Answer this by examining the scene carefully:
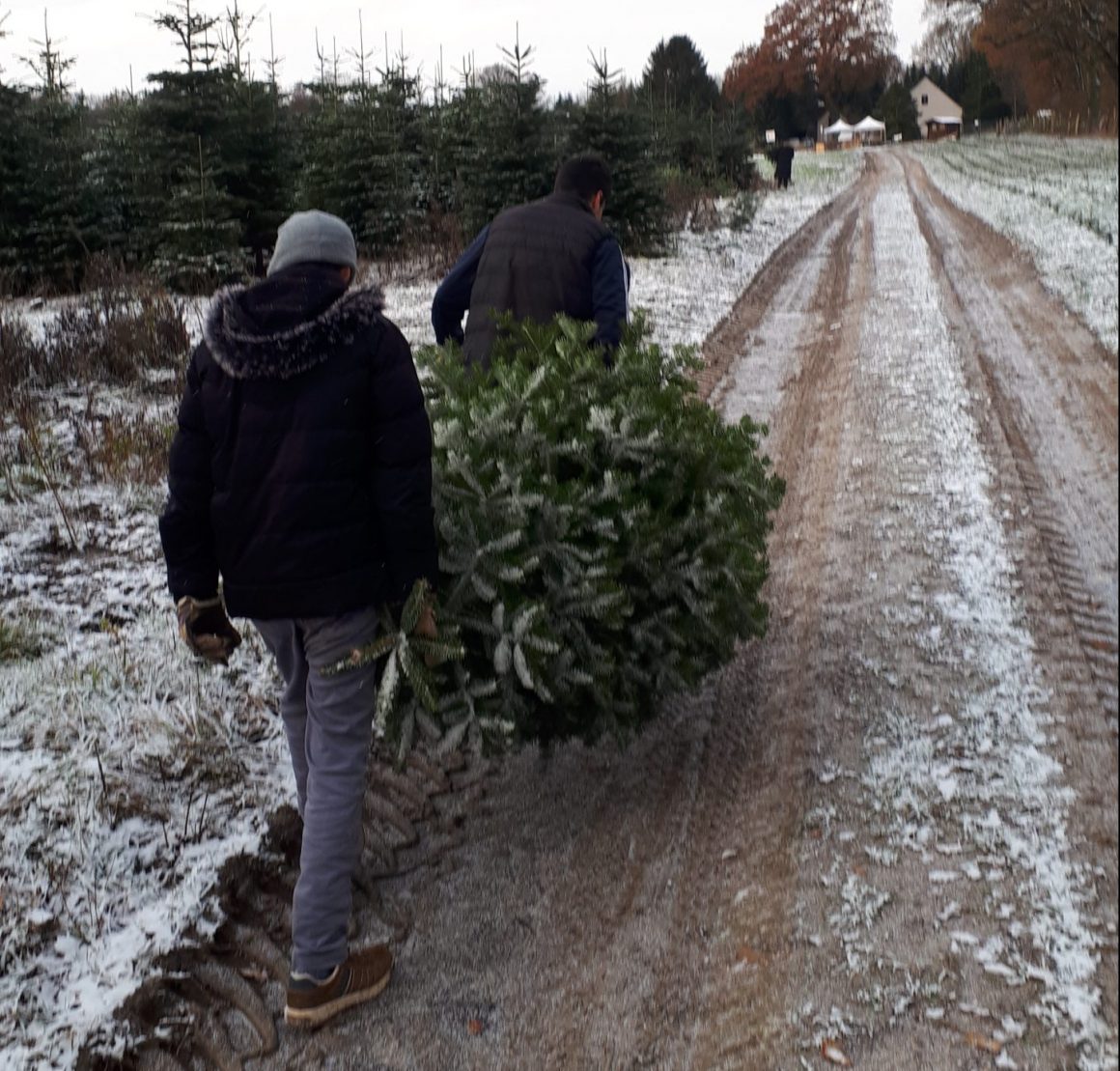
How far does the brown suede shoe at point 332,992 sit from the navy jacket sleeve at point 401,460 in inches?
46.3

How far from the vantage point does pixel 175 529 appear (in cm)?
299

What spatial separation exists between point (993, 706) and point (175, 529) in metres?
3.15

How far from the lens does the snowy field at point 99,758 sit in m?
3.19

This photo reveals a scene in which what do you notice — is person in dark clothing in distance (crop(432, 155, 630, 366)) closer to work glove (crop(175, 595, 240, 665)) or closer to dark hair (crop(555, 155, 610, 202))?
dark hair (crop(555, 155, 610, 202))

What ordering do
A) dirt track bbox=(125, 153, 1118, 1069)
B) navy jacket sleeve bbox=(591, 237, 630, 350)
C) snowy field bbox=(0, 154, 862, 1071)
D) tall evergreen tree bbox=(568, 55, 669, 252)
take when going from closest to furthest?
dirt track bbox=(125, 153, 1118, 1069), snowy field bbox=(0, 154, 862, 1071), navy jacket sleeve bbox=(591, 237, 630, 350), tall evergreen tree bbox=(568, 55, 669, 252)

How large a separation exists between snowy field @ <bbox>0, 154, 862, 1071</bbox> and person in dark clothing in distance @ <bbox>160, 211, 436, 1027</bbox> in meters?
0.63

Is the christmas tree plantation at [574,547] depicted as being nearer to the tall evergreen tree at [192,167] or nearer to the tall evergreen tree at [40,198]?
the tall evergreen tree at [192,167]

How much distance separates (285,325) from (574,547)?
3.74 ft

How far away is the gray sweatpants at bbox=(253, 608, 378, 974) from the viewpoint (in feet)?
9.94

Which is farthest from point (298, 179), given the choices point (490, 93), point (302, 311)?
point (302, 311)

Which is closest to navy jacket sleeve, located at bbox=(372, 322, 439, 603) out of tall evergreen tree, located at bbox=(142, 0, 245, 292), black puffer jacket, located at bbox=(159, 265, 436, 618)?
black puffer jacket, located at bbox=(159, 265, 436, 618)

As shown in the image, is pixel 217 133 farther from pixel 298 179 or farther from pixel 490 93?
pixel 490 93

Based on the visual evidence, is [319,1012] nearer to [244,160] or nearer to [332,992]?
[332,992]

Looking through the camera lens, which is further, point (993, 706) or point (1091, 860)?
point (993, 706)
